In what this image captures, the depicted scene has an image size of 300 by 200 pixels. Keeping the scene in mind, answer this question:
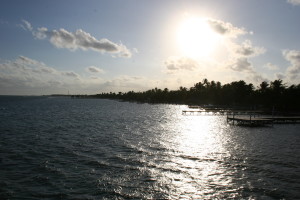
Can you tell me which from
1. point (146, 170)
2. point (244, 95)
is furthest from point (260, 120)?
point (244, 95)

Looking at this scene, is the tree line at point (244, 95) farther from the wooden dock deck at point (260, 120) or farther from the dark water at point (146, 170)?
Answer: the dark water at point (146, 170)

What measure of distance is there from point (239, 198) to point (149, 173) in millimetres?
7405

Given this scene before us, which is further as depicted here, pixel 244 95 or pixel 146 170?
pixel 244 95

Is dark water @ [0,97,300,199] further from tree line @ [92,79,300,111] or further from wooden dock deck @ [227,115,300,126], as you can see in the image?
tree line @ [92,79,300,111]

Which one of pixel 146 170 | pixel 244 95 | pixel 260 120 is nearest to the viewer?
pixel 146 170

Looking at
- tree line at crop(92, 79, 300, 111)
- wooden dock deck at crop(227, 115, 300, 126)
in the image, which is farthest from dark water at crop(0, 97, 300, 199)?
tree line at crop(92, 79, 300, 111)

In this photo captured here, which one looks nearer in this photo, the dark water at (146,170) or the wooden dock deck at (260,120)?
the dark water at (146,170)

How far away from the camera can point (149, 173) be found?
1892 centimetres

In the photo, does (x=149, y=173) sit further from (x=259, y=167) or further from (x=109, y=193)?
(x=259, y=167)

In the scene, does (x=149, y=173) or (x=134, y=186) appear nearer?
(x=134, y=186)

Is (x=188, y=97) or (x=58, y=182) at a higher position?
(x=188, y=97)

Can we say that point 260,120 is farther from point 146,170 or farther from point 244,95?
point 244,95

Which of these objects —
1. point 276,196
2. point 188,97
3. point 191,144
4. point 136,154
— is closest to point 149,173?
point 136,154

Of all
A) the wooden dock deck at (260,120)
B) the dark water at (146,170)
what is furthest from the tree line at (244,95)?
the dark water at (146,170)
